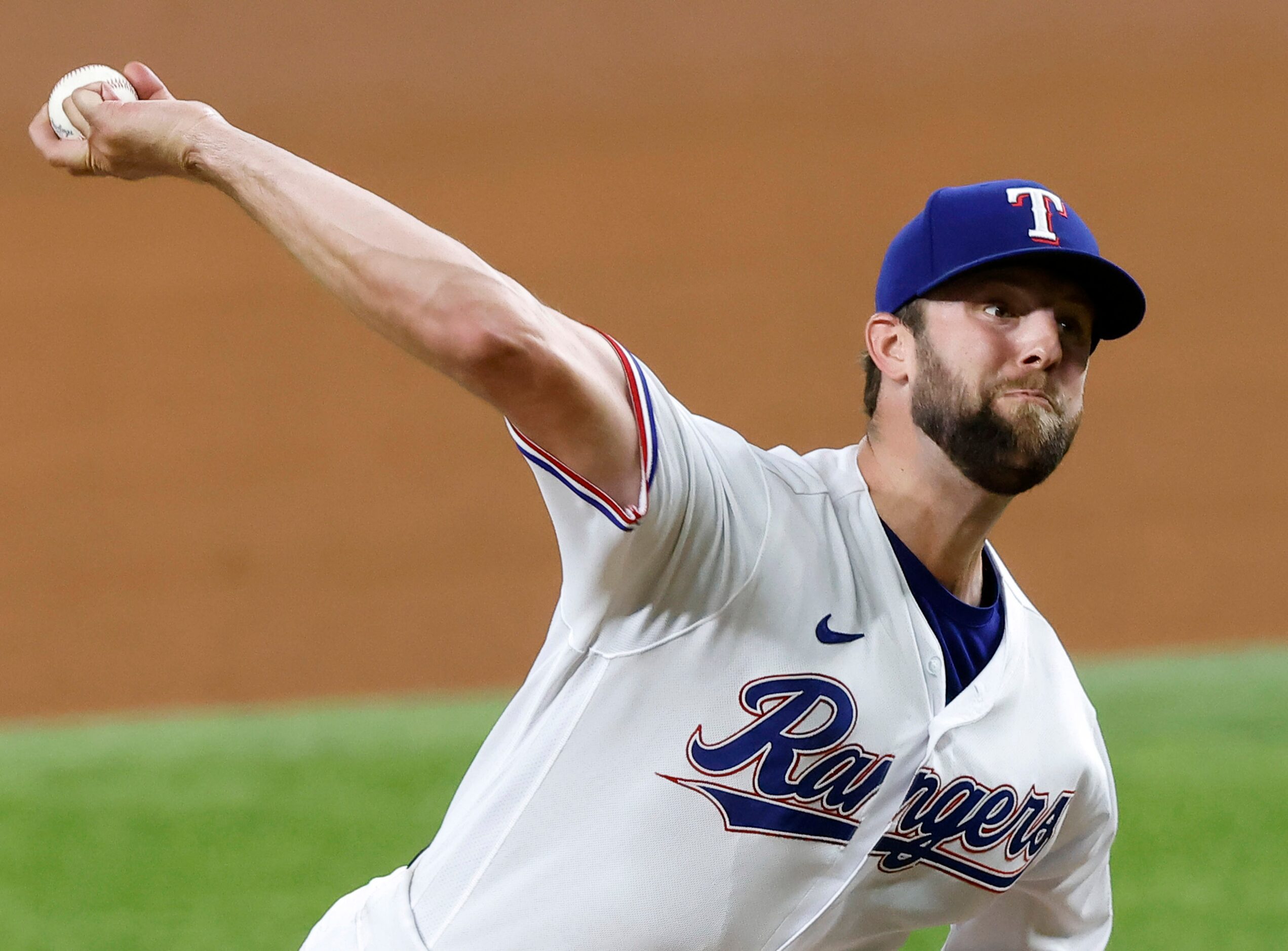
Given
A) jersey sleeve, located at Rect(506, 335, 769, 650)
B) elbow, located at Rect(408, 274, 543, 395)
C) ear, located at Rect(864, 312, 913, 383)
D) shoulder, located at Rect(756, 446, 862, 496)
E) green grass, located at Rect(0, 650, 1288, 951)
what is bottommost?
green grass, located at Rect(0, 650, 1288, 951)

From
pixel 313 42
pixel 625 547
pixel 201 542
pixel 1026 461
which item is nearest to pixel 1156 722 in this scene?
pixel 1026 461

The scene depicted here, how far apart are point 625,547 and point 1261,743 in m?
5.27

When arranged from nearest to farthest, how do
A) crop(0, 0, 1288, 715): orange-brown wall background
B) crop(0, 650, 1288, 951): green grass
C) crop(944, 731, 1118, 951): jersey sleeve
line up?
crop(944, 731, 1118, 951): jersey sleeve
crop(0, 650, 1288, 951): green grass
crop(0, 0, 1288, 715): orange-brown wall background

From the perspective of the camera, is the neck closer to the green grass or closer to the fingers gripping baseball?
the fingers gripping baseball

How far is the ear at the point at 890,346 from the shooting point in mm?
2191

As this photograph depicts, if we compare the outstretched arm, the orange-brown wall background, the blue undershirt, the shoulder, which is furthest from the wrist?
the orange-brown wall background

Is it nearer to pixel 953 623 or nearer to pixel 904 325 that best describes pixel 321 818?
pixel 953 623

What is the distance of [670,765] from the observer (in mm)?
1916

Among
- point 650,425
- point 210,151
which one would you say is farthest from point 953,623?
point 210,151

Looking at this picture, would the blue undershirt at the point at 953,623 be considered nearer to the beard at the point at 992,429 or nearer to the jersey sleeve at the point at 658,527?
the beard at the point at 992,429

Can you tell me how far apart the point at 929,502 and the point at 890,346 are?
25 cm

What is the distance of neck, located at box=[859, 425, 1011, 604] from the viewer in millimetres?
2150

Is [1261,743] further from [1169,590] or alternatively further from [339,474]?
[339,474]

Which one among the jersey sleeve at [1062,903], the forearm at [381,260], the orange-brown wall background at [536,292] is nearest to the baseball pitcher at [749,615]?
the forearm at [381,260]
